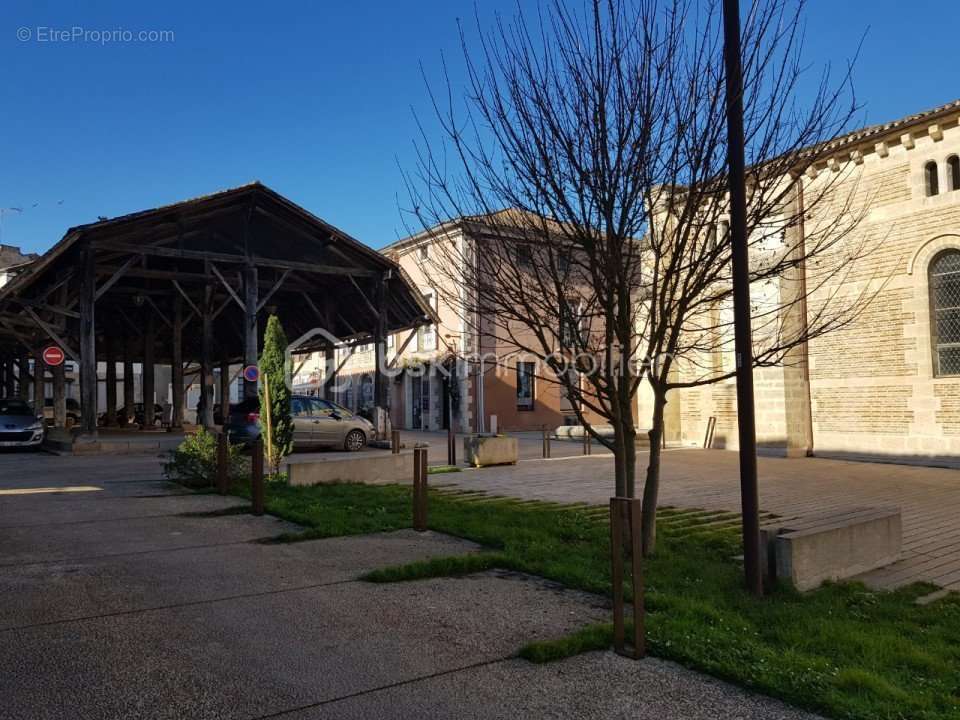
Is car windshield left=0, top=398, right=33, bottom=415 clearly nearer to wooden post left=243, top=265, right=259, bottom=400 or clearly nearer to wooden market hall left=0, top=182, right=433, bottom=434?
wooden market hall left=0, top=182, right=433, bottom=434

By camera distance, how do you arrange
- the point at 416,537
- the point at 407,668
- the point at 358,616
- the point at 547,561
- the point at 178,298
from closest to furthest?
the point at 407,668 → the point at 358,616 → the point at 547,561 → the point at 416,537 → the point at 178,298

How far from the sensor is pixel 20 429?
19.0m

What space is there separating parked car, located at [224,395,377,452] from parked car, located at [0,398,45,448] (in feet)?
17.9

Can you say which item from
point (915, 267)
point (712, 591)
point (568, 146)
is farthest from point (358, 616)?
point (915, 267)

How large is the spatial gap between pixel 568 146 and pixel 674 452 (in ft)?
45.2

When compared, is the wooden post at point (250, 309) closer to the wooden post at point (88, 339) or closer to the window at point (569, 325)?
the wooden post at point (88, 339)

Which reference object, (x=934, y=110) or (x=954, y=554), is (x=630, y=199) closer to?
(x=954, y=554)

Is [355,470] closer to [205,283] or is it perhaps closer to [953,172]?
[953,172]

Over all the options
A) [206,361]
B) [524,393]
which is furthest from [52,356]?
[524,393]

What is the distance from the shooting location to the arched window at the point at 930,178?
1442 centimetres

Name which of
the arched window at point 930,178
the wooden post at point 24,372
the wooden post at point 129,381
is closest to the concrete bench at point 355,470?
the arched window at point 930,178

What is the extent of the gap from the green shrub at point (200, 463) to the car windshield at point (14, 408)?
40.0ft

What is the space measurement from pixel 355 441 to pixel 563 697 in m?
16.3

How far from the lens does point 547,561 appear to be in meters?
6.03
